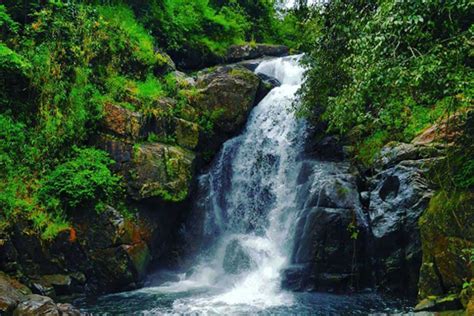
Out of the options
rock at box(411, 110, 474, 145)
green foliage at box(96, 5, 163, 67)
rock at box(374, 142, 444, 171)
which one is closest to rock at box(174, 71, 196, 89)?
green foliage at box(96, 5, 163, 67)

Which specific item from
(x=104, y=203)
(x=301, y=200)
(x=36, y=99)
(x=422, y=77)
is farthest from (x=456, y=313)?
(x=36, y=99)

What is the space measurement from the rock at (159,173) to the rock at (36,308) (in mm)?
4360

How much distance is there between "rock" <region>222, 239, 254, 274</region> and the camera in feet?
42.8

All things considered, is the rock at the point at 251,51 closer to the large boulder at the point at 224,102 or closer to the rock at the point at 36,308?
the large boulder at the point at 224,102

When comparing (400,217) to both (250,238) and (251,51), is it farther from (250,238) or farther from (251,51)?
(251,51)

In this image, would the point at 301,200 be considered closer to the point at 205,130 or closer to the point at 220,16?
the point at 205,130

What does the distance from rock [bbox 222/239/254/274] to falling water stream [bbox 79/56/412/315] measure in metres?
0.03

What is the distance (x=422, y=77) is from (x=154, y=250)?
9926 mm

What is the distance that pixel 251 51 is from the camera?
2245 centimetres

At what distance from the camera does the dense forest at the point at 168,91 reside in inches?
271

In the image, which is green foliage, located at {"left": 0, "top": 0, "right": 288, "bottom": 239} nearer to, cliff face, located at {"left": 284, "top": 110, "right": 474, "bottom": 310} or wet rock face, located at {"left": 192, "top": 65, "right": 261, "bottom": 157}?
wet rock face, located at {"left": 192, "top": 65, "right": 261, "bottom": 157}

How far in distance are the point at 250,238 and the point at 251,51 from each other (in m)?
11.6

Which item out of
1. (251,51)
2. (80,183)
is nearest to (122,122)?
(80,183)

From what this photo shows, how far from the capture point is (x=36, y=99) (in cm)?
1305
